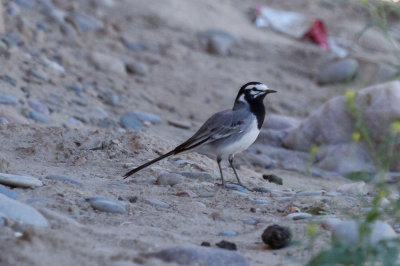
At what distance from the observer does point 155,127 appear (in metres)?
8.71

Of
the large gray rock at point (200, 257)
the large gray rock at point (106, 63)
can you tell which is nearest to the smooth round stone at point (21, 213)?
the large gray rock at point (200, 257)

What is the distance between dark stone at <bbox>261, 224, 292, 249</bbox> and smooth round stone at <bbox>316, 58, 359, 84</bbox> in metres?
7.88

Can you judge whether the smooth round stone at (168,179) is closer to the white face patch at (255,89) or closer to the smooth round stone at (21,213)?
the white face patch at (255,89)

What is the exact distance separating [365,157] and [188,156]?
94.0 inches

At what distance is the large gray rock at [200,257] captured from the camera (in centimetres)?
364

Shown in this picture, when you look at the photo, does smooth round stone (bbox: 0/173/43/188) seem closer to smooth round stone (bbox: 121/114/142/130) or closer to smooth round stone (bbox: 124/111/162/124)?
smooth round stone (bbox: 121/114/142/130)

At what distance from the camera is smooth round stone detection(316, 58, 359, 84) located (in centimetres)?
1181

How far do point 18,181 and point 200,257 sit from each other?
1.83 metres

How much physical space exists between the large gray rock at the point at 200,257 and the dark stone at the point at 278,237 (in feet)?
1.61

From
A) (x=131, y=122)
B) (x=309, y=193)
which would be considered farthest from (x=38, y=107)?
(x=309, y=193)

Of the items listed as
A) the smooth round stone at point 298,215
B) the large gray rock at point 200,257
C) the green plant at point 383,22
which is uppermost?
the green plant at point 383,22

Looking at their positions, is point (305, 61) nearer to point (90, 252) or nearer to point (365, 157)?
point (365, 157)

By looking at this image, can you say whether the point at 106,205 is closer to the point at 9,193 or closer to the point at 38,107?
the point at 9,193

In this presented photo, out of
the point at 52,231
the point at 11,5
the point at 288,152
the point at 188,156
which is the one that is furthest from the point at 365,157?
the point at 11,5
